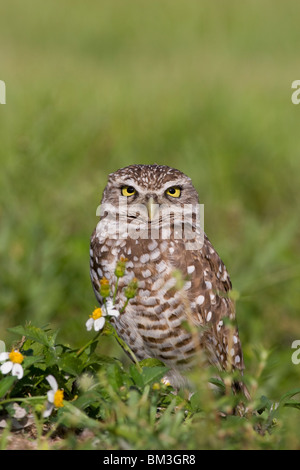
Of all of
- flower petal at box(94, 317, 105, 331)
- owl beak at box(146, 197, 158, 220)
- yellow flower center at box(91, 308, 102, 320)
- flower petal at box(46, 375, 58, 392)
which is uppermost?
owl beak at box(146, 197, 158, 220)

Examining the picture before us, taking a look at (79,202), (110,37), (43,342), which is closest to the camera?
(43,342)

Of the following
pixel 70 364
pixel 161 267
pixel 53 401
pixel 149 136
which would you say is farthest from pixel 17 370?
pixel 149 136

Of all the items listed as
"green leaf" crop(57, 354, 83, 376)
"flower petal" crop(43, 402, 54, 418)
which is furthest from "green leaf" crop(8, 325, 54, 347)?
"flower petal" crop(43, 402, 54, 418)

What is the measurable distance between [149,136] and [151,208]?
5.50 meters

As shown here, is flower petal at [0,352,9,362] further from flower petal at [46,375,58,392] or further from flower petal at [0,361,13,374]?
flower petal at [46,375,58,392]

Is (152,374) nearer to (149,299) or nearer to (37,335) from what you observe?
(37,335)

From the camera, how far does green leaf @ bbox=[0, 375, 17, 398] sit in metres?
2.62

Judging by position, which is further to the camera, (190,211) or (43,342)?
(190,211)

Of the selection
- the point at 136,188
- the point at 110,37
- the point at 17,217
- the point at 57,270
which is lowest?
the point at 57,270

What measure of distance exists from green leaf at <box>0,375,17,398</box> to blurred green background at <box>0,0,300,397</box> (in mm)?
607

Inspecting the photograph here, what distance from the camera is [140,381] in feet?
9.07
